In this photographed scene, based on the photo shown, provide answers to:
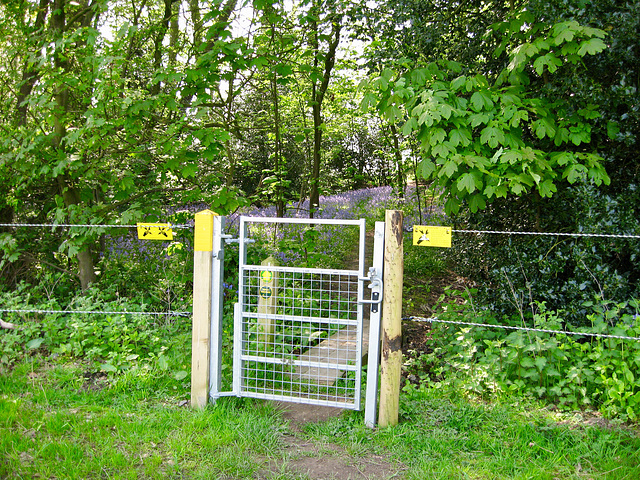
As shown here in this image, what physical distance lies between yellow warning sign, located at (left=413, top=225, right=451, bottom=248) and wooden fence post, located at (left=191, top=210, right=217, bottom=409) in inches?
61.3

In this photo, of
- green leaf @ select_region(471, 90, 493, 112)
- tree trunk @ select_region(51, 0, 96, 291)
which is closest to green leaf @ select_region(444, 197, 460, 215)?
green leaf @ select_region(471, 90, 493, 112)

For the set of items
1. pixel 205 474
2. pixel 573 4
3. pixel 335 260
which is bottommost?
pixel 205 474

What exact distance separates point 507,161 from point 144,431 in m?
3.47

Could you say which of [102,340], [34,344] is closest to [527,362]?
[102,340]

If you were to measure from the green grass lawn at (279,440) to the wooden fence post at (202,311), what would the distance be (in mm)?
180

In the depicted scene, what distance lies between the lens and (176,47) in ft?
20.4

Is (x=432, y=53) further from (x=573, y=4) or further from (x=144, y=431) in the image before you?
(x=144, y=431)

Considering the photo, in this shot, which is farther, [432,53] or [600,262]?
[432,53]

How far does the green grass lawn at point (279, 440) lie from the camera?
2881 millimetres

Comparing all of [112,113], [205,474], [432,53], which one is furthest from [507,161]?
[112,113]

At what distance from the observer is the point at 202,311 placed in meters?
3.66

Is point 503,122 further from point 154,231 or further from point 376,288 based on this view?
point 154,231

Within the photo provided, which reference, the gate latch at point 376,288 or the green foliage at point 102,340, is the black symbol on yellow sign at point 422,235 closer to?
the gate latch at point 376,288

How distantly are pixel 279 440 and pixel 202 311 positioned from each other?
1.11 metres
